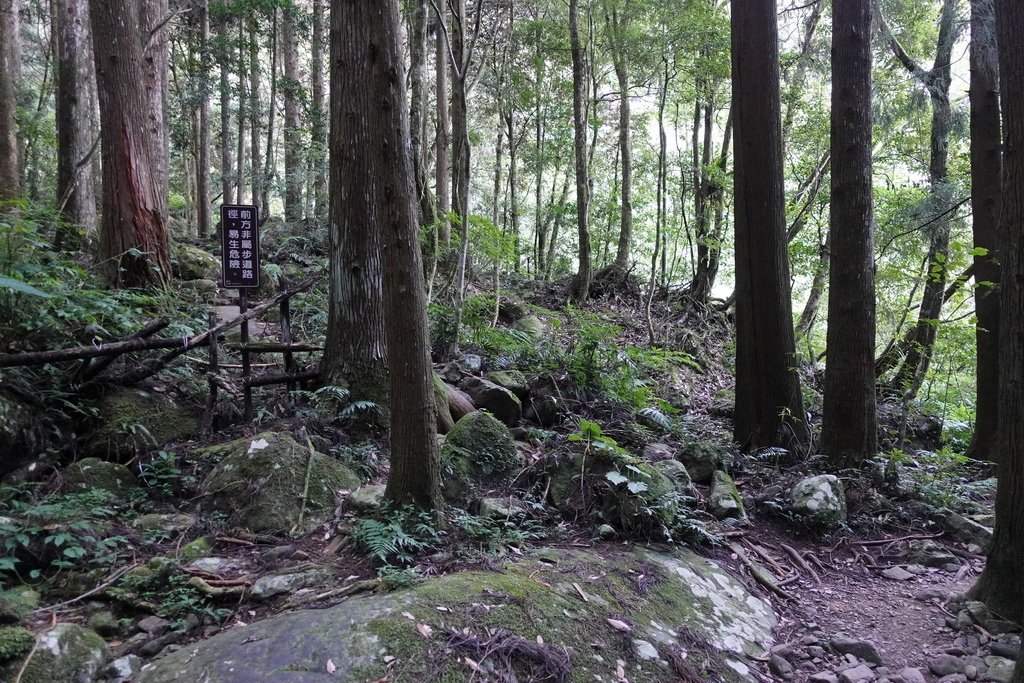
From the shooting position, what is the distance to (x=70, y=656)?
2.81 m

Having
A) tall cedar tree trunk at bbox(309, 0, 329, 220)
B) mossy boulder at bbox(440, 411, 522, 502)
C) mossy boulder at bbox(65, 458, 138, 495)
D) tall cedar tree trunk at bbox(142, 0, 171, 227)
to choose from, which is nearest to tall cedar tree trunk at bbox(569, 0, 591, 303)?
tall cedar tree trunk at bbox(309, 0, 329, 220)

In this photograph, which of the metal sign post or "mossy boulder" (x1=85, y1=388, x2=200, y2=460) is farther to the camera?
the metal sign post

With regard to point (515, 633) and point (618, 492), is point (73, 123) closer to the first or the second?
point (618, 492)

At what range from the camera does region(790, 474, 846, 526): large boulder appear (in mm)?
5637

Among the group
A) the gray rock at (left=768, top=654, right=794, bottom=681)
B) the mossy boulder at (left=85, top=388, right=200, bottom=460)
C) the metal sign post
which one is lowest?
the gray rock at (left=768, top=654, right=794, bottom=681)

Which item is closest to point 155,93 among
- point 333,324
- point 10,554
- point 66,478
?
point 333,324

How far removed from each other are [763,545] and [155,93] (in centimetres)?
1324

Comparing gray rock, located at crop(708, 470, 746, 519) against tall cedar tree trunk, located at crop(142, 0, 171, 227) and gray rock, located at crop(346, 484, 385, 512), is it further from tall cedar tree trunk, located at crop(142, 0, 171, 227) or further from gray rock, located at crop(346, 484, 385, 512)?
tall cedar tree trunk, located at crop(142, 0, 171, 227)

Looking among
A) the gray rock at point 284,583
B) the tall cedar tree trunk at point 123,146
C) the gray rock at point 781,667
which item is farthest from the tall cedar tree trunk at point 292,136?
the gray rock at point 781,667

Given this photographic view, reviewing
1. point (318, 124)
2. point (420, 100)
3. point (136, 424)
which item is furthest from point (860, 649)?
point (318, 124)

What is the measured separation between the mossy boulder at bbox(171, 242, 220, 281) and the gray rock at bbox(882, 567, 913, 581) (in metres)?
10.5

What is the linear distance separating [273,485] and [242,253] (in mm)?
2393

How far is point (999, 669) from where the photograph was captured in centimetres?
361

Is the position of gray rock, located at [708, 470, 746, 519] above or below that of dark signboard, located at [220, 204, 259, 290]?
below
